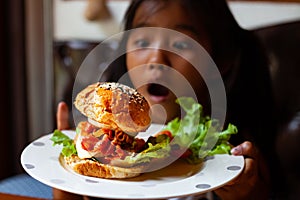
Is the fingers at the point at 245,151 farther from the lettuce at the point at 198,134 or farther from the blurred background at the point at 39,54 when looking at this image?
the blurred background at the point at 39,54

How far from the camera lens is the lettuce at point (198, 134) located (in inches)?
46.6

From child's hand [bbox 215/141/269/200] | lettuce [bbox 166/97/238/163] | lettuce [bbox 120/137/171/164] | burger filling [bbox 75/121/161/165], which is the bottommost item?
child's hand [bbox 215/141/269/200]

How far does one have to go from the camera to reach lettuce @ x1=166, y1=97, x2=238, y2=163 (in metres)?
1.18

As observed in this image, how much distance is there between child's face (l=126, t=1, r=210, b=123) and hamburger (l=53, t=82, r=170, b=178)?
0.43 metres

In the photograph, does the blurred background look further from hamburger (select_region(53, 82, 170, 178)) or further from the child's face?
hamburger (select_region(53, 82, 170, 178))

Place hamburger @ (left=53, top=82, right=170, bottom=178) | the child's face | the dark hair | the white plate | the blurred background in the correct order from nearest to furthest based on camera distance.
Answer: the white plate
hamburger @ (left=53, top=82, right=170, bottom=178)
the child's face
the dark hair
the blurred background

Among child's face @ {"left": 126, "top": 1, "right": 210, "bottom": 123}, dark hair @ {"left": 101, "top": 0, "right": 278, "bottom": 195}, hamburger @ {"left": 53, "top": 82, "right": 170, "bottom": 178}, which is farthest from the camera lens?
dark hair @ {"left": 101, "top": 0, "right": 278, "bottom": 195}

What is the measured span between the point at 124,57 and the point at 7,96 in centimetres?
87

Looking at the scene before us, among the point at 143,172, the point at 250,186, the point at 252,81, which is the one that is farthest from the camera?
the point at 252,81

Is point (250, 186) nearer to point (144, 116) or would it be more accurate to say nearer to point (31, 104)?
point (144, 116)

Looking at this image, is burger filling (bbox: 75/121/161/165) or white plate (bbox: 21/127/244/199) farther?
burger filling (bbox: 75/121/161/165)

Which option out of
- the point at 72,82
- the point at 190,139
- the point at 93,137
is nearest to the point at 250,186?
the point at 190,139

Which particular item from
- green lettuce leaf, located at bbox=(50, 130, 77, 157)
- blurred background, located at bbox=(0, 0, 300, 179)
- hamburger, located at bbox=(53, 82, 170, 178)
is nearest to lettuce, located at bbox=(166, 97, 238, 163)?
hamburger, located at bbox=(53, 82, 170, 178)

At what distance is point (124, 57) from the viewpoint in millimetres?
1730
